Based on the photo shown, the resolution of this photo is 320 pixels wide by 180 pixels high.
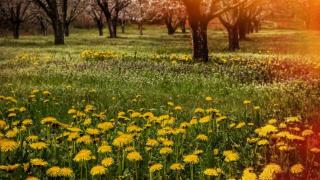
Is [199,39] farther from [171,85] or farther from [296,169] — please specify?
[296,169]

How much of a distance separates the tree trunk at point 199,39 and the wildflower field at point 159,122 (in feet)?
2.60

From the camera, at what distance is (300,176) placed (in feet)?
20.4

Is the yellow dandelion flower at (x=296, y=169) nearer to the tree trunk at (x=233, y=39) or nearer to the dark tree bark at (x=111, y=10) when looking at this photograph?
the tree trunk at (x=233, y=39)

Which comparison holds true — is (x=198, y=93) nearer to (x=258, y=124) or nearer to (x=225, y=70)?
(x=258, y=124)

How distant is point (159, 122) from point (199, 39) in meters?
14.9

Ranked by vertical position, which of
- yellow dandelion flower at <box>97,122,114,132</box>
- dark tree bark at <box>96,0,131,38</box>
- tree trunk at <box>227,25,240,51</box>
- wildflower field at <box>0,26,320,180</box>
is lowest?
wildflower field at <box>0,26,320,180</box>

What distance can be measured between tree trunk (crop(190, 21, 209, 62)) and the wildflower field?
79cm

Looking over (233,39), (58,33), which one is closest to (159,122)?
(233,39)

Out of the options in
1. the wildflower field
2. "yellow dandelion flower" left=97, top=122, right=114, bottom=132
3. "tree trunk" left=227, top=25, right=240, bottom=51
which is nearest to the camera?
the wildflower field

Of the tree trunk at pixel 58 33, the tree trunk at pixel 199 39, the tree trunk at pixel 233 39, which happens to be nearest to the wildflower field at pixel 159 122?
the tree trunk at pixel 199 39

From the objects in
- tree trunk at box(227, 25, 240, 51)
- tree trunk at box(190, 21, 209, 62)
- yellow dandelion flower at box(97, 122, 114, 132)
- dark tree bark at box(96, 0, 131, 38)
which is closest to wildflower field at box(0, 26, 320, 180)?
yellow dandelion flower at box(97, 122, 114, 132)

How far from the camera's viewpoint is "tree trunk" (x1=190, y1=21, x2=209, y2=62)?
21938 millimetres

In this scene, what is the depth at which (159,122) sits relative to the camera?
752cm

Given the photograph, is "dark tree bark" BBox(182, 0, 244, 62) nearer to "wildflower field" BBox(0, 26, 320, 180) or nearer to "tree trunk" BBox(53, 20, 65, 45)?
"wildflower field" BBox(0, 26, 320, 180)
